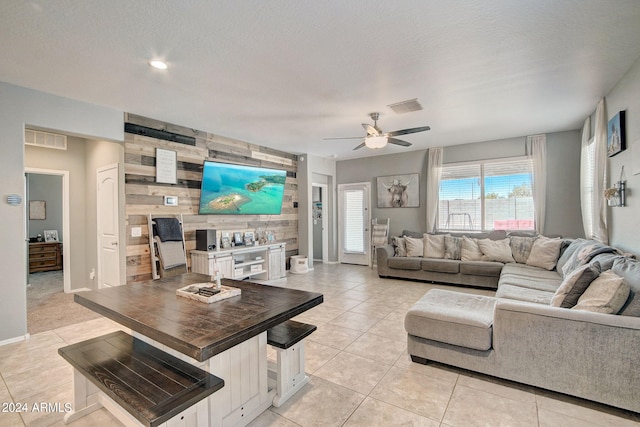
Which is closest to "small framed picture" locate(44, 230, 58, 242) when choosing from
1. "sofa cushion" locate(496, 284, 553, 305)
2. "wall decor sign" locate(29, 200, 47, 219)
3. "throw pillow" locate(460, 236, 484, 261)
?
"wall decor sign" locate(29, 200, 47, 219)

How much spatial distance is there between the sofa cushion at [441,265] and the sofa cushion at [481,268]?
10 centimetres

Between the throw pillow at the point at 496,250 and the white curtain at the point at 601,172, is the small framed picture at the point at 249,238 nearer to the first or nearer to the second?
the throw pillow at the point at 496,250

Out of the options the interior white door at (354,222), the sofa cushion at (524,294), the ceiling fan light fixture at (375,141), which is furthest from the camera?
the interior white door at (354,222)

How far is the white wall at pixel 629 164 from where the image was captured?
9.04ft

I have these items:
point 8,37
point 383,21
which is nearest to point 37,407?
point 8,37

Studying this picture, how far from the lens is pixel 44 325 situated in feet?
11.5

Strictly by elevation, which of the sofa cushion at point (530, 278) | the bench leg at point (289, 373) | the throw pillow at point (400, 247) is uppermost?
the throw pillow at point (400, 247)

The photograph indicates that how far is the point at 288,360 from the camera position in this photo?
2113 millimetres

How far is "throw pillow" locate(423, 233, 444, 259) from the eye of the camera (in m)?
5.56

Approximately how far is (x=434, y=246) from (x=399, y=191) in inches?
64.5

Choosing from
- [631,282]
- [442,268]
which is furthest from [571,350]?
[442,268]

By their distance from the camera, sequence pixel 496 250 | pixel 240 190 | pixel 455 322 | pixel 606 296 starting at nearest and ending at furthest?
pixel 606 296 → pixel 455 322 → pixel 496 250 → pixel 240 190

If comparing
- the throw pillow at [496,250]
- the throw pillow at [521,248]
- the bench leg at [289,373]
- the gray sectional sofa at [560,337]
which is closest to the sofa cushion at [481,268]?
the throw pillow at [496,250]

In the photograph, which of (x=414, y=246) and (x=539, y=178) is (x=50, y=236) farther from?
(x=539, y=178)
